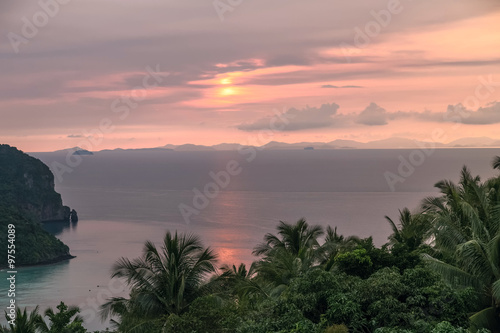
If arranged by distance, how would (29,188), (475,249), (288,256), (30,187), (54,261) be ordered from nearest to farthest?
(475,249) → (288,256) → (54,261) → (29,188) → (30,187)

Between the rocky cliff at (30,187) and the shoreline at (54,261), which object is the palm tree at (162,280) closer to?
the shoreline at (54,261)

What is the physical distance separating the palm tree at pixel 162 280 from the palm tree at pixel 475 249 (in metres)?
7.54

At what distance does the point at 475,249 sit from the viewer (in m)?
16.8

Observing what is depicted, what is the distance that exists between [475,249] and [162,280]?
9.84 metres

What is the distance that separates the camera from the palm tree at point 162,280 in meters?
18.1

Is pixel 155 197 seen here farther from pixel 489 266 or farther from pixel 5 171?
pixel 489 266

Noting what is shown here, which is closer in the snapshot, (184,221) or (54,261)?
(54,261)

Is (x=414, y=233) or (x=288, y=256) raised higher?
(x=414, y=233)

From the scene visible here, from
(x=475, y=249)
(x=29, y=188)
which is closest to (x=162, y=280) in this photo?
(x=475, y=249)

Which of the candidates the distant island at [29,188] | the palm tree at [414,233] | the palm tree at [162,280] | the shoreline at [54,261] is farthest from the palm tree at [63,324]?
the distant island at [29,188]

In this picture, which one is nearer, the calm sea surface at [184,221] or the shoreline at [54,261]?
the calm sea surface at [184,221]

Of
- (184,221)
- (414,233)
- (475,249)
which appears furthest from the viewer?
(184,221)

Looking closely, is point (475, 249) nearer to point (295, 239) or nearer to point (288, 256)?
point (288, 256)

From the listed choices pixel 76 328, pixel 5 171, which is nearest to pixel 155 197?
pixel 5 171
